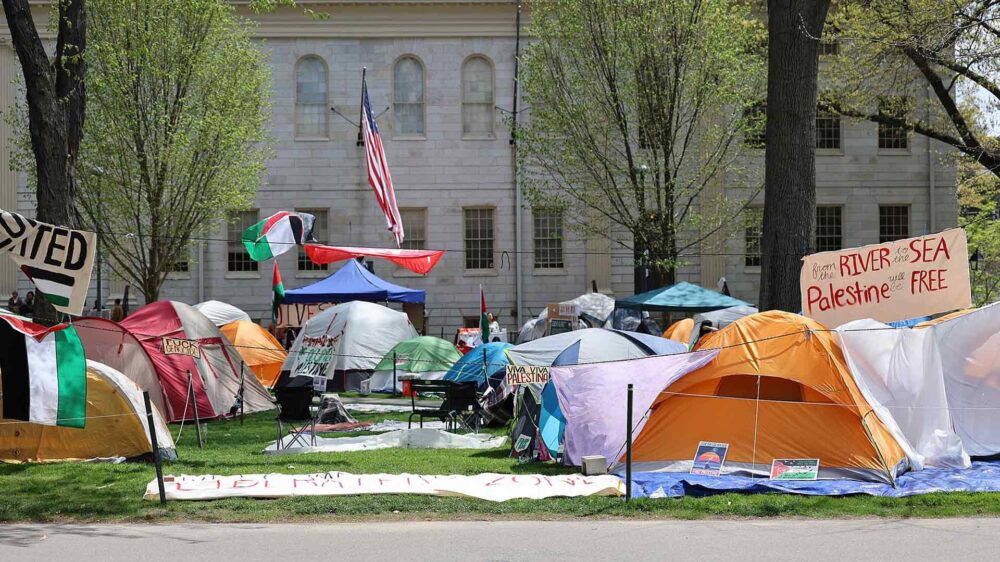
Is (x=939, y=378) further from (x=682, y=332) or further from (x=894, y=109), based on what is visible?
(x=894, y=109)

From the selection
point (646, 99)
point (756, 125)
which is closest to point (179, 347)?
point (646, 99)

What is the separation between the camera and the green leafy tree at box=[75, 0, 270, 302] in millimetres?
25281

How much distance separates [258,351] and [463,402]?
393 inches

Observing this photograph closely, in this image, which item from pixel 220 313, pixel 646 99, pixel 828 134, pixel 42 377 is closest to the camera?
pixel 42 377

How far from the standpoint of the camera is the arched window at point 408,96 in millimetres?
35562

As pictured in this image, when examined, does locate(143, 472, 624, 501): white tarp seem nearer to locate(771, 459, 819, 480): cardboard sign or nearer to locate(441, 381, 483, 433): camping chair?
locate(771, 459, 819, 480): cardboard sign

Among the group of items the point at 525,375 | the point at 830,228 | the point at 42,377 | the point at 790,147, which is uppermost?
the point at 790,147

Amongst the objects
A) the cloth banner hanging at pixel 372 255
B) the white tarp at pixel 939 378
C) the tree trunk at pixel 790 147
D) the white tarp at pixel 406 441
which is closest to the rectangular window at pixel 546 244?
the cloth banner hanging at pixel 372 255

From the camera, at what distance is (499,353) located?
744 inches

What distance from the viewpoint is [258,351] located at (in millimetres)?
24422

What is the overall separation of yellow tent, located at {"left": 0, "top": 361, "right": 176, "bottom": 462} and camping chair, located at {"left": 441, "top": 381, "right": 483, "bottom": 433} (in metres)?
4.28

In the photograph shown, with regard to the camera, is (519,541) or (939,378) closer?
(519,541)

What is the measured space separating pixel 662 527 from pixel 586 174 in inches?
747

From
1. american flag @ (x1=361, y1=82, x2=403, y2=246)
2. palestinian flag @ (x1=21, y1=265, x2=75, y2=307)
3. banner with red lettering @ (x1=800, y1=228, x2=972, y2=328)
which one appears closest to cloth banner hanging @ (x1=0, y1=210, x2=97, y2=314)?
palestinian flag @ (x1=21, y1=265, x2=75, y2=307)
